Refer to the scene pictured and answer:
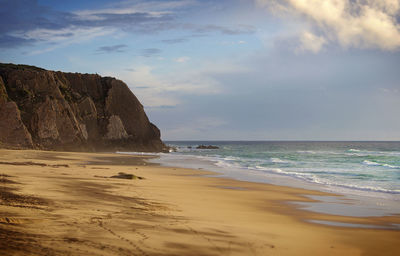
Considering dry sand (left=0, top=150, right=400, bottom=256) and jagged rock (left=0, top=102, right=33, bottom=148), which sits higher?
jagged rock (left=0, top=102, right=33, bottom=148)

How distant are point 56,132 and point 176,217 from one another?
2082 inches

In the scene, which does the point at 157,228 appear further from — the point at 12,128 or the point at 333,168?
the point at 12,128

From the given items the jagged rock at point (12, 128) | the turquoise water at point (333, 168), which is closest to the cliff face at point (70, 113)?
the jagged rock at point (12, 128)

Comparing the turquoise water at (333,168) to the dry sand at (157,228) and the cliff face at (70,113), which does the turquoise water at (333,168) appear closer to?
the dry sand at (157,228)

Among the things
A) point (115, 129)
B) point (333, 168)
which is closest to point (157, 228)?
point (333, 168)

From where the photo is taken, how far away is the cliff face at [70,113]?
51.1m

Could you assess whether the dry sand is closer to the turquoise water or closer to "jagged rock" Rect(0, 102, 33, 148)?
the turquoise water

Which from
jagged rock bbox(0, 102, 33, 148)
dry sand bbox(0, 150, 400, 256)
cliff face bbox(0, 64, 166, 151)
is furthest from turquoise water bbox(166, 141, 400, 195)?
jagged rock bbox(0, 102, 33, 148)

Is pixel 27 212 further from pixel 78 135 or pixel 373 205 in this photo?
pixel 78 135

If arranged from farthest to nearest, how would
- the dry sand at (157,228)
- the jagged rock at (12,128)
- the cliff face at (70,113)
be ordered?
the cliff face at (70,113) → the jagged rock at (12,128) → the dry sand at (157,228)

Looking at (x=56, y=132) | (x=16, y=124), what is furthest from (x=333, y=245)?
(x=56, y=132)

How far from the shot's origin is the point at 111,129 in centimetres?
7181

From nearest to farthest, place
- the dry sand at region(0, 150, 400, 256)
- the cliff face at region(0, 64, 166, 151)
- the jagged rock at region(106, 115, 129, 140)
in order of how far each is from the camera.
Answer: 1. the dry sand at region(0, 150, 400, 256)
2. the cliff face at region(0, 64, 166, 151)
3. the jagged rock at region(106, 115, 129, 140)

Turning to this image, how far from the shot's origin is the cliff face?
51094 mm
